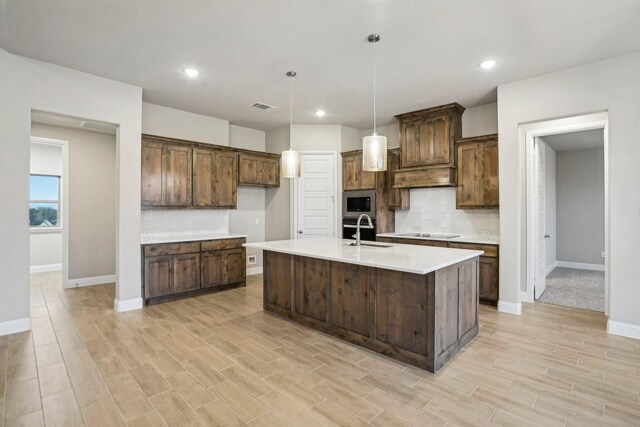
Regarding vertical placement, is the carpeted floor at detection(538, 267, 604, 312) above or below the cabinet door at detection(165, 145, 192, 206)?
below

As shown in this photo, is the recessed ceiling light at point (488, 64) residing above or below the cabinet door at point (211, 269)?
above

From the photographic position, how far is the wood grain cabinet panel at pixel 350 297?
303 cm

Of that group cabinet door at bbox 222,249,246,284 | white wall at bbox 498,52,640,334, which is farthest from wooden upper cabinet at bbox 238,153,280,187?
white wall at bbox 498,52,640,334

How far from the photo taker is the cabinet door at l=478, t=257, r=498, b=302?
13.8 feet

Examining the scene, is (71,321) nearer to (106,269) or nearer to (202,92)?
(106,269)

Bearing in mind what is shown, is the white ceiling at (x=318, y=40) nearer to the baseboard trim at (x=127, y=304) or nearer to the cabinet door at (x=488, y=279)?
the cabinet door at (x=488, y=279)

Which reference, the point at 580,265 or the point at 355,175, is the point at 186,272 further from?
the point at 580,265

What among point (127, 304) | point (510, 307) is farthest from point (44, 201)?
point (510, 307)

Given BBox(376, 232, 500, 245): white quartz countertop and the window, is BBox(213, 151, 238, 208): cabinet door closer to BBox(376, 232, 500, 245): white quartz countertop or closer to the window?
BBox(376, 232, 500, 245): white quartz countertop

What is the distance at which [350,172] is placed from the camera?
5.81m

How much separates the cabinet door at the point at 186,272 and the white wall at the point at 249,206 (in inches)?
51.7

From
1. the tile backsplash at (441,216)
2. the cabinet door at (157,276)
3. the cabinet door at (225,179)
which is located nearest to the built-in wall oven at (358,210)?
the tile backsplash at (441,216)

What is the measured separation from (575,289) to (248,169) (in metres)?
5.70

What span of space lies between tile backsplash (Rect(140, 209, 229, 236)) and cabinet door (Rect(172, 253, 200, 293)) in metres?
0.72
